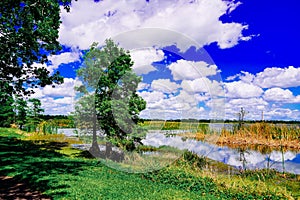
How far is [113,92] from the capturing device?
13.9m

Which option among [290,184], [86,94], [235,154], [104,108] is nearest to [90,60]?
[86,94]

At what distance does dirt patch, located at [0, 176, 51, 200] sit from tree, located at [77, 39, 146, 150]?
19.2ft

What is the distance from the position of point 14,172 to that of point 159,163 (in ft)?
18.7

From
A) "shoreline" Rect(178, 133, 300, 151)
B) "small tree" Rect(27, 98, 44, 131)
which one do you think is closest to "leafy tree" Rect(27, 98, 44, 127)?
"small tree" Rect(27, 98, 44, 131)

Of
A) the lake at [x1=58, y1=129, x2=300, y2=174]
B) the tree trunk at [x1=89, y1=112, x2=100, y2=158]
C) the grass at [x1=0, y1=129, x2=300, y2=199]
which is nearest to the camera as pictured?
the grass at [x1=0, y1=129, x2=300, y2=199]

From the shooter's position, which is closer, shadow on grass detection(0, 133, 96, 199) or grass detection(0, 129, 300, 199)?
grass detection(0, 129, 300, 199)

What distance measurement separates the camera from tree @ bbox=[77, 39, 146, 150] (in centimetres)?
1338

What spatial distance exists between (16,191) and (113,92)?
753 cm

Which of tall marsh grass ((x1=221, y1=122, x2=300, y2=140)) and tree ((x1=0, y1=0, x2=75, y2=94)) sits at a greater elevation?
tree ((x1=0, y1=0, x2=75, y2=94))

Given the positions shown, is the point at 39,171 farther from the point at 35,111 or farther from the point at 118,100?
the point at 35,111

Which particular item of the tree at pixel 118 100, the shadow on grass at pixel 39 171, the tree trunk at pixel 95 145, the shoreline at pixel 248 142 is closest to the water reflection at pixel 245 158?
the tree at pixel 118 100

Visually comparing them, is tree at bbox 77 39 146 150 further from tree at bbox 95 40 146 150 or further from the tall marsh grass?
the tall marsh grass

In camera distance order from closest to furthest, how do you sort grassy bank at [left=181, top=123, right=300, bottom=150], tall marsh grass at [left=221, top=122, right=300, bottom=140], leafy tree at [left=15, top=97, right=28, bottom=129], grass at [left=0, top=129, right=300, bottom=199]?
grass at [left=0, top=129, right=300, bottom=199]
grassy bank at [left=181, top=123, right=300, bottom=150]
tall marsh grass at [left=221, top=122, right=300, bottom=140]
leafy tree at [left=15, top=97, right=28, bottom=129]

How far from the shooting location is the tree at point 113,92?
43.9 feet
